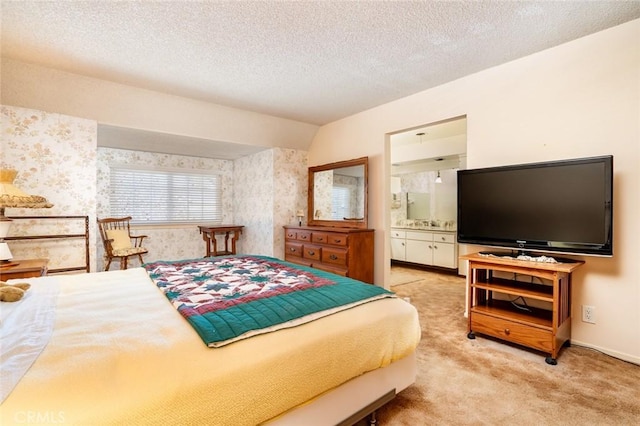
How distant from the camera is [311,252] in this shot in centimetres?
420

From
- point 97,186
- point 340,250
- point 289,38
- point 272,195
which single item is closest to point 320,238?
point 340,250

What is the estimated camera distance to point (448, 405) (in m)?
1.71

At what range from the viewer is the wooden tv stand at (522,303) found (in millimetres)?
2178

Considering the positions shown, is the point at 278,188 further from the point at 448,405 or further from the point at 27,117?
the point at 448,405

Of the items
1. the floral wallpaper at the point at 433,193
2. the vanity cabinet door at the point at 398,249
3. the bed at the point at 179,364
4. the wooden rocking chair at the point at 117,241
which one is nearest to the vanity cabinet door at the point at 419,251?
the vanity cabinet door at the point at 398,249

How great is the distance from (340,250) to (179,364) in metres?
2.87

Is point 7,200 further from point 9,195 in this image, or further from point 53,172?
point 53,172

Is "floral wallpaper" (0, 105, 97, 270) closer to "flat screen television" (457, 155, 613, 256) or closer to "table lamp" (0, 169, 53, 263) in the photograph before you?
"table lamp" (0, 169, 53, 263)

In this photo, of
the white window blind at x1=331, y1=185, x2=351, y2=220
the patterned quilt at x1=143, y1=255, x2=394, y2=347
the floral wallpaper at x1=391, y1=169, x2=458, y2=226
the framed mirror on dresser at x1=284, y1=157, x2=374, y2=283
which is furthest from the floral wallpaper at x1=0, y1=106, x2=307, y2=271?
the floral wallpaper at x1=391, y1=169, x2=458, y2=226

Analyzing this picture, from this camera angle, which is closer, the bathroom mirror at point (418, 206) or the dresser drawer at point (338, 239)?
the dresser drawer at point (338, 239)

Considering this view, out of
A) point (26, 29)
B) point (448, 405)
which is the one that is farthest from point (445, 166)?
point (26, 29)

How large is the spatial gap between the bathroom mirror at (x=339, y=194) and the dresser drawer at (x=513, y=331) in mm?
1806

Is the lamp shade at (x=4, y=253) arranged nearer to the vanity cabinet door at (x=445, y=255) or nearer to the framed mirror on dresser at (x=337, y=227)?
the framed mirror on dresser at (x=337, y=227)

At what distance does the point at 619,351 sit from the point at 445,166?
161 inches
